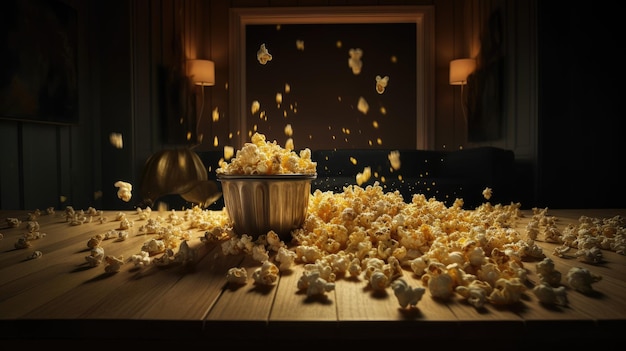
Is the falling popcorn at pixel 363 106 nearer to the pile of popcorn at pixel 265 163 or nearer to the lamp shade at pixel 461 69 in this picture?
the lamp shade at pixel 461 69

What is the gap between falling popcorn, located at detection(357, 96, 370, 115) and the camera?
22.1 ft

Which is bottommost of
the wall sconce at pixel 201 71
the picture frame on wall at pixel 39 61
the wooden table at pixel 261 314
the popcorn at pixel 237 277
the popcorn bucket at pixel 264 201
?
the wooden table at pixel 261 314

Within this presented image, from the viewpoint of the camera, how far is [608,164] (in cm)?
318

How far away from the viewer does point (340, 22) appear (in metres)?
5.27

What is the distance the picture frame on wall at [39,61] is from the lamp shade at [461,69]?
3.55m

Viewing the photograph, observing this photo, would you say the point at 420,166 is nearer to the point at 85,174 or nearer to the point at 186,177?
the point at 186,177

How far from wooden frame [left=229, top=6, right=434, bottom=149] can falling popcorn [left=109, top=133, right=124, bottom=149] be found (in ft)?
5.32

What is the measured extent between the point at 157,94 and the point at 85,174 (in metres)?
0.90

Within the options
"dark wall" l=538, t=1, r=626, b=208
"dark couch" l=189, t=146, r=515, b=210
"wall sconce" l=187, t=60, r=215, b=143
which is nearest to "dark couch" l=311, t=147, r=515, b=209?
"dark couch" l=189, t=146, r=515, b=210

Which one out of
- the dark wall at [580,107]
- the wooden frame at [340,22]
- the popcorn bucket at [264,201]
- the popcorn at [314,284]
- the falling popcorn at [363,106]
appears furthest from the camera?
the falling popcorn at [363,106]

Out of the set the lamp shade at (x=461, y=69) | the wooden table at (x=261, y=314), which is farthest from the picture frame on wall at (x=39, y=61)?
the lamp shade at (x=461, y=69)

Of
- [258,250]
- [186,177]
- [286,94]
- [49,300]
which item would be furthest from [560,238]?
[286,94]

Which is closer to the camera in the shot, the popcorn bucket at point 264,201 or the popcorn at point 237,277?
the popcorn at point 237,277

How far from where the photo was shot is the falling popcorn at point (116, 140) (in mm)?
3762
